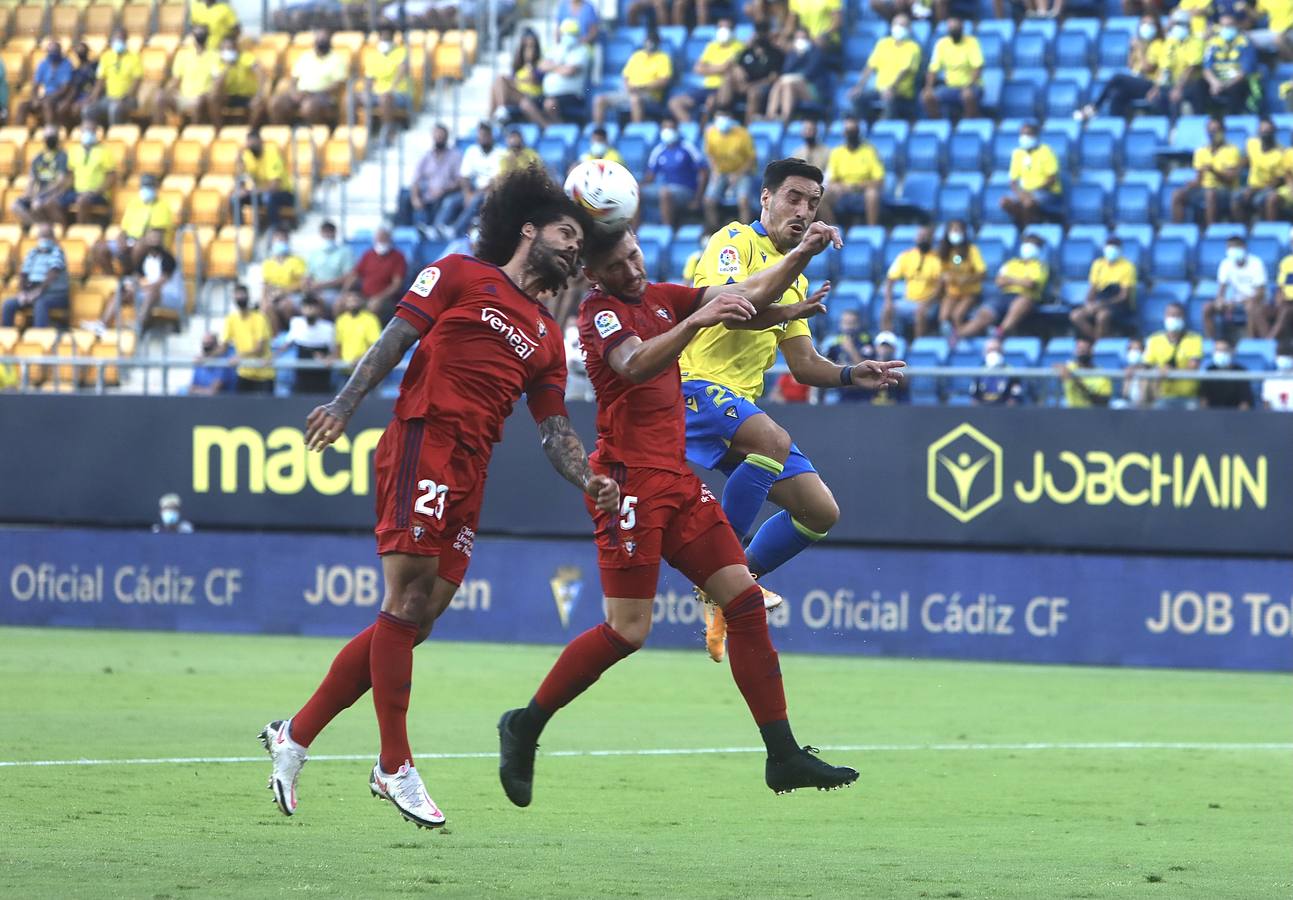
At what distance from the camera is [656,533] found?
864 cm

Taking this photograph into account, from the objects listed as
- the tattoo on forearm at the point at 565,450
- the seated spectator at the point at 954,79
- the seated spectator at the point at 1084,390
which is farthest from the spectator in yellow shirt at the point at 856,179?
the tattoo on forearm at the point at 565,450

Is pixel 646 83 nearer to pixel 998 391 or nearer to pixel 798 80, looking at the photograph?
pixel 798 80

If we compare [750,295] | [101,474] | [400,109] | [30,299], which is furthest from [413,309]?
[400,109]

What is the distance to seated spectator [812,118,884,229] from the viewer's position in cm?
2244

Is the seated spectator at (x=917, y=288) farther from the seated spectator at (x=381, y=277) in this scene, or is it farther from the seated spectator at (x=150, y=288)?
the seated spectator at (x=150, y=288)

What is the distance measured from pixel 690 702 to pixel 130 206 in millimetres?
12637

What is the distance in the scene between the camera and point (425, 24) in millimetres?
28062

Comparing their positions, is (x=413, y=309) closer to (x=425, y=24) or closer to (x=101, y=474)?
(x=101, y=474)

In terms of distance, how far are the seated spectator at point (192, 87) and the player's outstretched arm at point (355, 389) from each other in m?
20.0

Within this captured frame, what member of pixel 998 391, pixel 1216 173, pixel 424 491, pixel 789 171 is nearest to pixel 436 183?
pixel 998 391

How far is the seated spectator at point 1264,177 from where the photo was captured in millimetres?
20859

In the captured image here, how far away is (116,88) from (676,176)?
351 inches

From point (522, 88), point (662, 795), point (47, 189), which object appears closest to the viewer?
point (662, 795)

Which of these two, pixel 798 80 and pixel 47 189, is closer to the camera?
pixel 798 80
